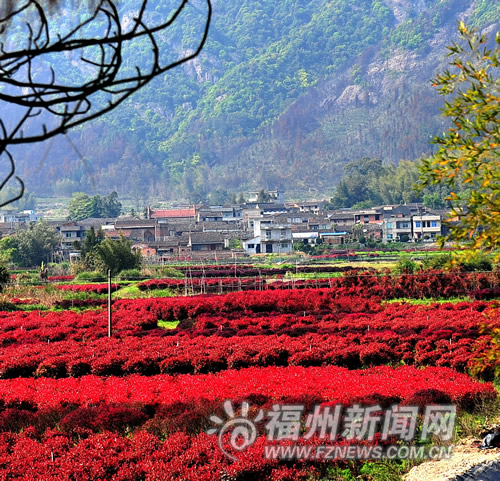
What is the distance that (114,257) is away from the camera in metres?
44.2

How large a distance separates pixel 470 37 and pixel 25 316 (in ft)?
65.7

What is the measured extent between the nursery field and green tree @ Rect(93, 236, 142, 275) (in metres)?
19.2

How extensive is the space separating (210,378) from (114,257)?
111ft

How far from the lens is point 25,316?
77.7 feet

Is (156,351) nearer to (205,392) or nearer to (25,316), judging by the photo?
(205,392)

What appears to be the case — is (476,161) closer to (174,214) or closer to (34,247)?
(34,247)

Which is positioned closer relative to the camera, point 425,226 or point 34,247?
point 34,247

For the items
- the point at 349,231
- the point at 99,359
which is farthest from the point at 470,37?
the point at 349,231

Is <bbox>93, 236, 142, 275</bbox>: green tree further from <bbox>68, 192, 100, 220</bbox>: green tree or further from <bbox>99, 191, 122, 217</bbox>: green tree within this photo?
<bbox>99, 191, 122, 217</bbox>: green tree

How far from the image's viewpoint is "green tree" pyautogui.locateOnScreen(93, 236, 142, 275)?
43.9 m

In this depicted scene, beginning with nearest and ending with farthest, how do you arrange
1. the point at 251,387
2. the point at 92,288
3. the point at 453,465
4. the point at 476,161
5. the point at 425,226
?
the point at 476,161
the point at 453,465
the point at 251,387
the point at 92,288
the point at 425,226

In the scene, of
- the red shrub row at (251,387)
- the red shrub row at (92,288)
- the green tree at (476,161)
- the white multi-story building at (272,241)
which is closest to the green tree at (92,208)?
the white multi-story building at (272,241)

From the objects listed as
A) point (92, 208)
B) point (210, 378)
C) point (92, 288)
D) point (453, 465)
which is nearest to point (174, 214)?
point (92, 208)

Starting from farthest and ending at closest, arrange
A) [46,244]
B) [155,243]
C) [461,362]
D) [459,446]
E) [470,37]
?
[155,243] < [46,244] < [461,362] < [459,446] < [470,37]
